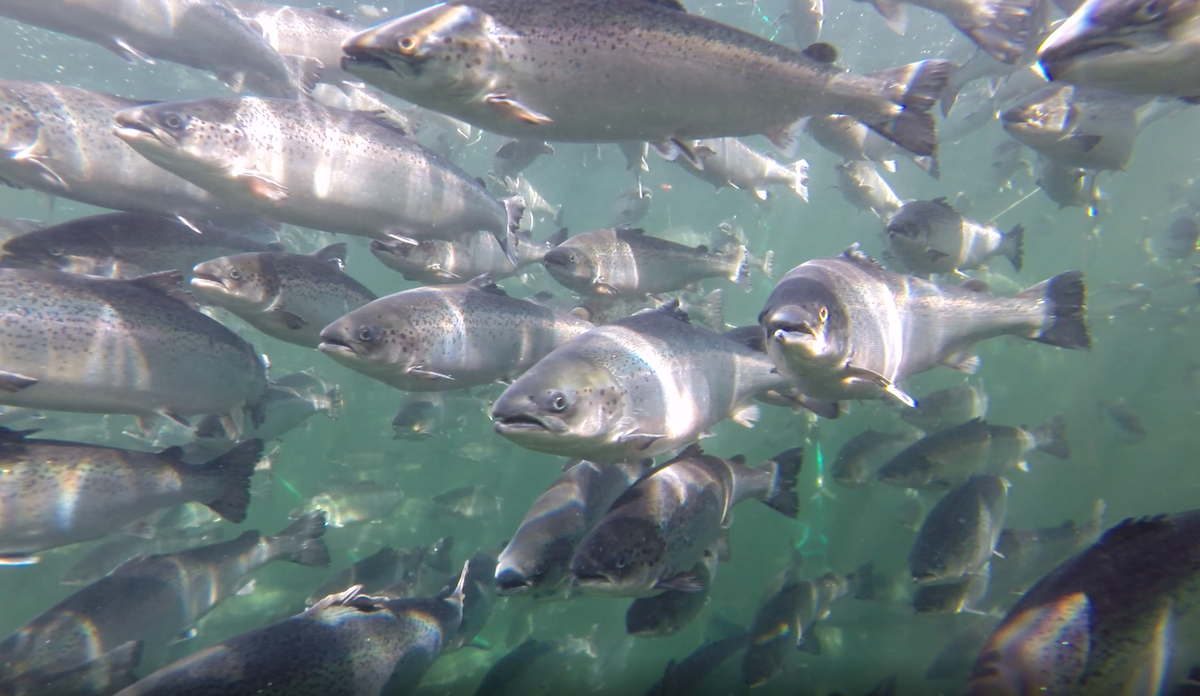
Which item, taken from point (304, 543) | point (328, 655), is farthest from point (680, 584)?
point (304, 543)

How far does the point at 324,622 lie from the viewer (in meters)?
4.31

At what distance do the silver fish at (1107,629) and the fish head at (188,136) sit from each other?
246 inches

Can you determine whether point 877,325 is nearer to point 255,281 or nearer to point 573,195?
point 255,281

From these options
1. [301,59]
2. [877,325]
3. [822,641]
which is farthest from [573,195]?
[877,325]

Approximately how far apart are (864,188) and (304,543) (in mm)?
10555

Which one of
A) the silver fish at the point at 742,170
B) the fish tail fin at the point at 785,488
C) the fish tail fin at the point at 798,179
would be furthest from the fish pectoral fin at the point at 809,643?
the fish tail fin at the point at 798,179

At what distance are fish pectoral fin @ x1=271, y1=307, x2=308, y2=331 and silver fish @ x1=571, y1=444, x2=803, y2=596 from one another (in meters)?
3.07

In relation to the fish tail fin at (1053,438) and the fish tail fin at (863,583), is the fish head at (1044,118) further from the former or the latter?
the fish tail fin at (863,583)

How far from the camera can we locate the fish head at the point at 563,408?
3.38 metres

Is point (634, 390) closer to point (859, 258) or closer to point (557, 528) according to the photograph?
point (557, 528)

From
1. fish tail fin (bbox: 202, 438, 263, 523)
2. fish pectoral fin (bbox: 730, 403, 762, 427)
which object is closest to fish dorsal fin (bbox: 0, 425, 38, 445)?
fish tail fin (bbox: 202, 438, 263, 523)

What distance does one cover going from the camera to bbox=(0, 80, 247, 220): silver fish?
4660 mm

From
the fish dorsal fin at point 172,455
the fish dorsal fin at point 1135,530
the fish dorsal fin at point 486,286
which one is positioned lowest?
the fish dorsal fin at point 172,455

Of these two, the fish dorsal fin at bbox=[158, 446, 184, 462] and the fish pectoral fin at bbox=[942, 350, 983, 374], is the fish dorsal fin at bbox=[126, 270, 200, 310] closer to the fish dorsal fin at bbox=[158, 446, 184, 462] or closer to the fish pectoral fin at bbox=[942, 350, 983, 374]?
the fish dorsal fin at bbox=[158, 446, 184, 462]
